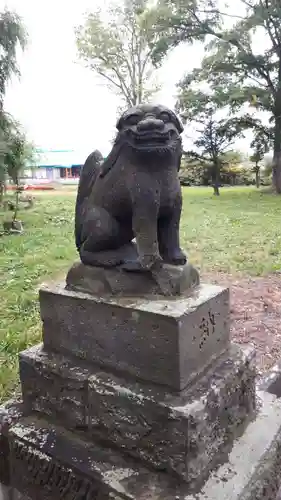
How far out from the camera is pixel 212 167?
554 inches

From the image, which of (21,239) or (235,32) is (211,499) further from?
(235,32)

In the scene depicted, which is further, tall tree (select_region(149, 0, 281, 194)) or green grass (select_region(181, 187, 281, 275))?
tall tree (select_region(149, 0, 281, 194))

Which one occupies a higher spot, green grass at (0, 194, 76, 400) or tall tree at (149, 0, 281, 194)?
tall tree at (149, 0, 281, 194)

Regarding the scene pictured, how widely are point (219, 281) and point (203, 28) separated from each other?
Result: 1088 centimetres

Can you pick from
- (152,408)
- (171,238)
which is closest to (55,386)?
(152,408)

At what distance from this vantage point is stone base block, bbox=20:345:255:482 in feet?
3.79

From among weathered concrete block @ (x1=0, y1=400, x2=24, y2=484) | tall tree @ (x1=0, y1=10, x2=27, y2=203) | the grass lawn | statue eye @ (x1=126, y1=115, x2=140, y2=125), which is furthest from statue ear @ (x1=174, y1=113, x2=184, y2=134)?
tall tree @ (x1=0, y1=10, x2=27, y2=203)

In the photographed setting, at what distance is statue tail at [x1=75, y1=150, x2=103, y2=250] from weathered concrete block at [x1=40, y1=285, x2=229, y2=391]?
24 cm

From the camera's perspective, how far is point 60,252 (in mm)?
4984

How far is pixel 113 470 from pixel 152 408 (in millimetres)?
234

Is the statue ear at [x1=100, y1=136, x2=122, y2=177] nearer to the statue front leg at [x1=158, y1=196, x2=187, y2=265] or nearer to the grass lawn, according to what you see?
the statue front leg at [x1=158, y1=196, x2=187, y2=265]

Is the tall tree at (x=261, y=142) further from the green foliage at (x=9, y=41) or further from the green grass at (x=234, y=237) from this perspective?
the green foliage at (x=9, y=41)

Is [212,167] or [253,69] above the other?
[253,69]

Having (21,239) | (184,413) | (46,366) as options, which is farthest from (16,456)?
(21,239)
